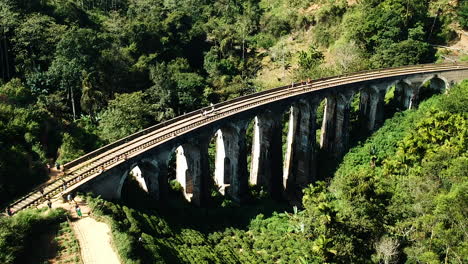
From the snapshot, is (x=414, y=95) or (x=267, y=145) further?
(x=414, y=95)

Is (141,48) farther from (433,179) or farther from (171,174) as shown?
(433,179)

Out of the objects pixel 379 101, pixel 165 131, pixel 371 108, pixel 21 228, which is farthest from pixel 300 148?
pixel 21 228

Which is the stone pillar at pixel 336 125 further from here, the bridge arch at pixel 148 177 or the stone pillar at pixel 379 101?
the bridge arch at pixel 148 177

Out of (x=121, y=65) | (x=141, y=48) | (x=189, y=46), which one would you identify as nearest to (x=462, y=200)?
(x=121, y=65)

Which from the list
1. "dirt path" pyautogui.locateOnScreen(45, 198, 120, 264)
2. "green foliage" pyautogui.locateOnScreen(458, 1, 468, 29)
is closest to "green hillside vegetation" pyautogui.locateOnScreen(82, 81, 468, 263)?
"dirt path" pyautogui.locateOnScreen(45, 198, 120, 264)

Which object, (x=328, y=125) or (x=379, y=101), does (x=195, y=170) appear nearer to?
(x=328, y=125)

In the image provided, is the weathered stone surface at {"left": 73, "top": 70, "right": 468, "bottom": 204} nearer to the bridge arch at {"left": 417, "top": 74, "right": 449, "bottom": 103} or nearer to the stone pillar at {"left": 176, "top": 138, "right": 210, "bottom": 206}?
the stone pillar at {"left": 176, "top": 138, "right": 210, "bottom": 206}
